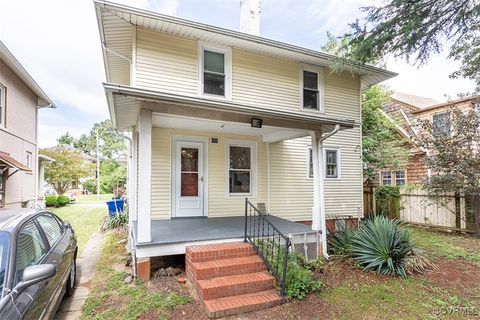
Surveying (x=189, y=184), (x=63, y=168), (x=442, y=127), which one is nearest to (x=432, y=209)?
(x=442, y=127)

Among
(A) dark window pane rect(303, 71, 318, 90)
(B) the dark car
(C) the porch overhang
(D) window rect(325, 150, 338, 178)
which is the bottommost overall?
(B) the dark car

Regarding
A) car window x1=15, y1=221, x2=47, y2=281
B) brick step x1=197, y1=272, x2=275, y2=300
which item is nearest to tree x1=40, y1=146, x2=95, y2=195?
car window x1=15, y1=221, x2=47, y2=281

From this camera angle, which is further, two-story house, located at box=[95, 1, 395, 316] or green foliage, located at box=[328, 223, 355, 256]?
green foliage, located at box=[328, 223, 355, 256]

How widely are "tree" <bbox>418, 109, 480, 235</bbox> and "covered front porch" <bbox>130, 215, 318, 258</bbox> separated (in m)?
5.62

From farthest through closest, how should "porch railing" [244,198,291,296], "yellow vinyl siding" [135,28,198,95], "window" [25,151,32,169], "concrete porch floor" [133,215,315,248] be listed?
1. "window" [25,151,32,169]
2. "yellow vinyl siding" [135,28,198,95]
3. "concrete porch floor" [133,215,315,248]
4. "porch railing" [244,198,291,296]

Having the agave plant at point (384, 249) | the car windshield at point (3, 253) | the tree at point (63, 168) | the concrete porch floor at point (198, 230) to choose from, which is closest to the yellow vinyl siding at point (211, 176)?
the concrete porch floor at point (198, 230)

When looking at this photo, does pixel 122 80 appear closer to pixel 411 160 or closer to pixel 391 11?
pixel 391 11

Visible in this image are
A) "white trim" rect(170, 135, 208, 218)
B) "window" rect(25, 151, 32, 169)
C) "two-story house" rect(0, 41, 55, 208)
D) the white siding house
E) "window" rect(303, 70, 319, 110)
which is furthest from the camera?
"window" rect(25, 151, 32, 169)

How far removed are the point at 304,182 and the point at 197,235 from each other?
473cm

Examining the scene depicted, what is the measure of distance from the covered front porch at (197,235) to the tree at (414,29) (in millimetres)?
3756

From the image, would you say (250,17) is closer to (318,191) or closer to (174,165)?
(174,165)

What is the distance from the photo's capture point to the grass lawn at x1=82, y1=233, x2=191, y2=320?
3645mm

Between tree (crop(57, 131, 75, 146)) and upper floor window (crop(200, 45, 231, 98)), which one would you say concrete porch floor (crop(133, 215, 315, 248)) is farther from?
tree (crop(57, 131, 75, 146))

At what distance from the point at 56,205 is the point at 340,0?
1894 cm
